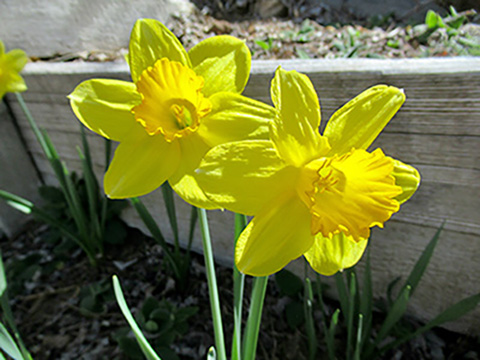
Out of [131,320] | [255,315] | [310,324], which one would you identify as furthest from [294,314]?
[131,320]

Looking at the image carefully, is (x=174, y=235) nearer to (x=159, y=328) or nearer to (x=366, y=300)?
(x=159, y=328)

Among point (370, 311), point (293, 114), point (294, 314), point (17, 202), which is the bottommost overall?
point (294, 314)

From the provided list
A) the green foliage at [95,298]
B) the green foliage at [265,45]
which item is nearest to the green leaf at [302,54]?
the green foliage at [265,45]

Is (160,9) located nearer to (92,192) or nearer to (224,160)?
(92,192)

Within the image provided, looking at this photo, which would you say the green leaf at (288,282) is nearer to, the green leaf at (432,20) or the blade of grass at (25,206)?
the blade of grass at (25,206)

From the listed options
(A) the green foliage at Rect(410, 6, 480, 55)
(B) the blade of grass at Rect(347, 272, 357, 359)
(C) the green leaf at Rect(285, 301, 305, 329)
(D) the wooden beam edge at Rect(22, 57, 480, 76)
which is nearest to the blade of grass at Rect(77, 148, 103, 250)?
(D) the wooden beam edge at Rect(22, 57, 480, 76)

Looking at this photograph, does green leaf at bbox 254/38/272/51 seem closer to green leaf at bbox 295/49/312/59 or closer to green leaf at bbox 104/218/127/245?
green leaf at bbox 295/49/312/59
